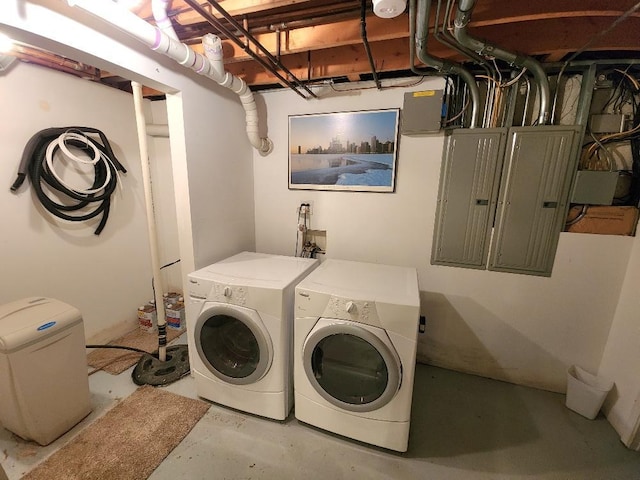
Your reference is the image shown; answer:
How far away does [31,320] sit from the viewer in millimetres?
1518

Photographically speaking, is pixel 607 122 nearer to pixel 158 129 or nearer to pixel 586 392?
pixel 586 392

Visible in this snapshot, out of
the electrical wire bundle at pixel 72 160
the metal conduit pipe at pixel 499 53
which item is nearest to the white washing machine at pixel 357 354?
the metal conduit pipe at pixel 499 53

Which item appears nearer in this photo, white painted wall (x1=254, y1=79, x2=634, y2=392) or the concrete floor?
the concrete floor

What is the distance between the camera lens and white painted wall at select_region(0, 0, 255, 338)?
3.91 feet

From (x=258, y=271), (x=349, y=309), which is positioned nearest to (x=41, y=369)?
(x=258, y=271)

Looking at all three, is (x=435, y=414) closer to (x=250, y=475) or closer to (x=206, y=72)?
(x=250, y=475)

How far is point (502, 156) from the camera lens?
75.4 inches

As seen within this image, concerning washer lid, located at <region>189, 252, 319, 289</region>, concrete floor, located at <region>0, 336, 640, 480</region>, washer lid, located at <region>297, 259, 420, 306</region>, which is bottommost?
concrete floor, located at <region>0, 336, 640, 480</region>

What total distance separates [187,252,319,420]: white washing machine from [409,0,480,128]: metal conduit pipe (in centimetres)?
143

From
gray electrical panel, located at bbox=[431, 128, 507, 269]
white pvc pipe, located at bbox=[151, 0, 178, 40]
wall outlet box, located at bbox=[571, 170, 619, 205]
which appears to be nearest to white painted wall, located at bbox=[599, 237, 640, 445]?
wall outlet box, located at bbox=[571, 170, 619, 205]

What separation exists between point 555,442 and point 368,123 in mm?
2437

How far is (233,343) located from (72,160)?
1911 millimetres

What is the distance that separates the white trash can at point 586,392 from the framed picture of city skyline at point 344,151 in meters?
1.84

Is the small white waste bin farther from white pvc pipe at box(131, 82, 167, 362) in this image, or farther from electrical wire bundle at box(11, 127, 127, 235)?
electrical wire bundle at box(11, 127, 127, 235)
